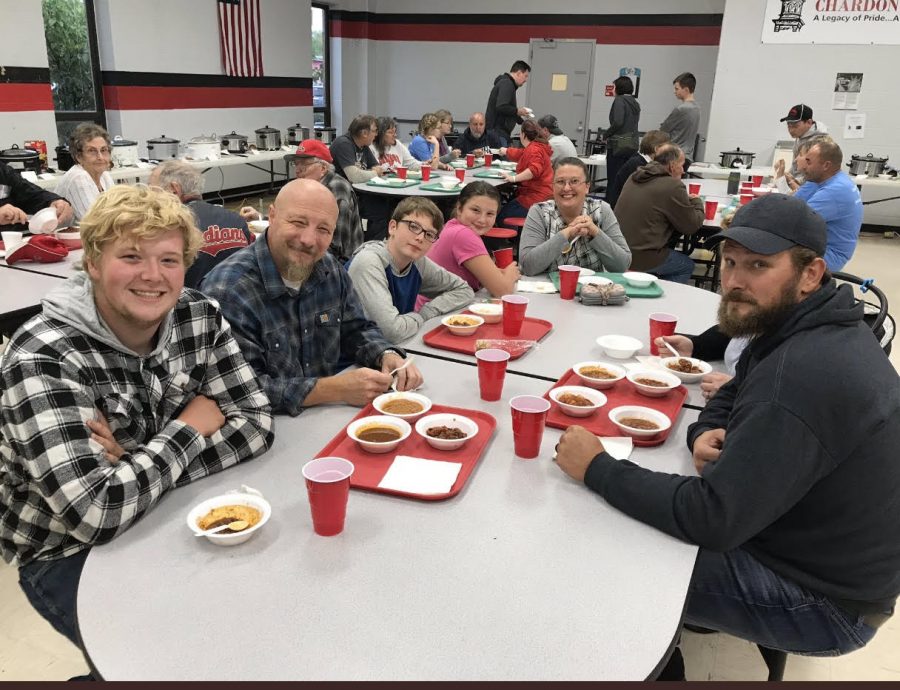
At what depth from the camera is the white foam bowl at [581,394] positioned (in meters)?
1.92

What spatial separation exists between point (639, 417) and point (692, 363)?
0.54 meters

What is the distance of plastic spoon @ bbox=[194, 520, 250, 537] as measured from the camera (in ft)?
4.36

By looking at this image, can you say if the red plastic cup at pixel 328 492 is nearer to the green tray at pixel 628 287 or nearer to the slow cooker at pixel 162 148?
the green tray at pixel 628 287

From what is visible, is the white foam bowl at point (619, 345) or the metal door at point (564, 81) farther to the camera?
the metal door at point (564, 81)

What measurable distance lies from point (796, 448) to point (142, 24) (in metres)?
8.94

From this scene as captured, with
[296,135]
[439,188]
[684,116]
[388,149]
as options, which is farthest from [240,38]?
[684,116]

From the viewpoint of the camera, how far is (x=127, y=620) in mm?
1165

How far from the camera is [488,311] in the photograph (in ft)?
9.14

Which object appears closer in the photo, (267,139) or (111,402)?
(111,402)

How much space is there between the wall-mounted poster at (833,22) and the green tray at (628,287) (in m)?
7.51

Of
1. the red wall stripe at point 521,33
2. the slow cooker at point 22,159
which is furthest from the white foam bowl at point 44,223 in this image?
the red wall stripe at point 521,33

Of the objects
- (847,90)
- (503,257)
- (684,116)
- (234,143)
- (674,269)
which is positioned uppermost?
(847,90)

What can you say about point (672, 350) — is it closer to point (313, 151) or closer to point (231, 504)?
point (231, 504)

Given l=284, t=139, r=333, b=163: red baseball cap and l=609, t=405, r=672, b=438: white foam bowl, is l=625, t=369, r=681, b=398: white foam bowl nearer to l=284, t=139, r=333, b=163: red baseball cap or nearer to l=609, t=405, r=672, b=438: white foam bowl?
l=609, t=405, r=672, b=438: white foam bowl
